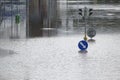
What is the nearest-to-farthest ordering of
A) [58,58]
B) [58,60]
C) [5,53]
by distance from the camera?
[58,60]
[58,58]
[5,53]

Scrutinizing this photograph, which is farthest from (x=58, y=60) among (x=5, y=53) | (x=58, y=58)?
(x=5, y=53)

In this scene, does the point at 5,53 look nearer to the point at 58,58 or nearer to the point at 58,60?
the point at 58,58

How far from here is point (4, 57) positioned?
1739 centimetres

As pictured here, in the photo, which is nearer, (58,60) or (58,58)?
(58,60)

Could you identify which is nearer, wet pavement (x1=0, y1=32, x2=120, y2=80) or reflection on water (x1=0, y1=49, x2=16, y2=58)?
wet pavement (x1=0, y1=32, x2=120, y2=80)

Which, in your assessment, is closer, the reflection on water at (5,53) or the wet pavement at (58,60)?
the wet pavement at (58,60)

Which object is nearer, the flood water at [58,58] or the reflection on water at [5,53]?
the flood water at [58,58]

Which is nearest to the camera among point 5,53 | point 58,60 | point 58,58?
point 58,60

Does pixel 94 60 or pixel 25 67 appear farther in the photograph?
pixel 94 60

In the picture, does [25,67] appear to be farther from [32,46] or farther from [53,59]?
[32,46]

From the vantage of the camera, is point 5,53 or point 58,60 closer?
point 58,60

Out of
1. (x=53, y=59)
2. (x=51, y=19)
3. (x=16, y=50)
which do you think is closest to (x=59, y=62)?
(x=53, y=59)

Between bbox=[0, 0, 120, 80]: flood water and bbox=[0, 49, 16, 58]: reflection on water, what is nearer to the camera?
bbox=[0, 0, 120, 80]: flood water

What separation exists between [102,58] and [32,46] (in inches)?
164
